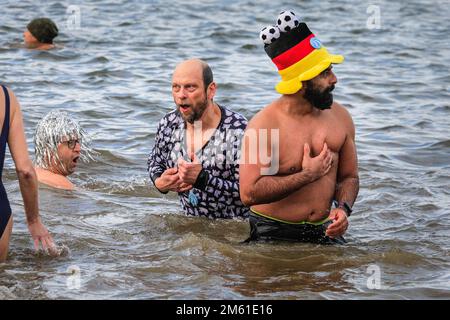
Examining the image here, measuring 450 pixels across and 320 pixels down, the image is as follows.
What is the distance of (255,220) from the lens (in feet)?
23.1

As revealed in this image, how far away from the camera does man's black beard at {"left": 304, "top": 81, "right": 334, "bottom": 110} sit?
258 inches

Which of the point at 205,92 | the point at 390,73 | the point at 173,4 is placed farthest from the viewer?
the point at 173,4

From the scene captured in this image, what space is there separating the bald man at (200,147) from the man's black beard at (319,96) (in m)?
1.11

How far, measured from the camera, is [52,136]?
9234 millimetres

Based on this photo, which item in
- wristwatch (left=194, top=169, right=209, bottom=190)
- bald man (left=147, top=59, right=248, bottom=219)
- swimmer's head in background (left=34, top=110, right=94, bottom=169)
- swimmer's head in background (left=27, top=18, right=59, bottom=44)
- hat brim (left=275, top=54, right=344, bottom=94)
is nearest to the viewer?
hat brim (left=275, top=54, right=344, bottom=94)

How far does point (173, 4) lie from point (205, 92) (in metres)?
15.7

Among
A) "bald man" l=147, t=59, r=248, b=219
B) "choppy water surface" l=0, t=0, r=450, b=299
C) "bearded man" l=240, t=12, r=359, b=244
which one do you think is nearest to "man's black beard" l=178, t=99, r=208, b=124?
"bald man" l=147, t=59, r=248, b=219

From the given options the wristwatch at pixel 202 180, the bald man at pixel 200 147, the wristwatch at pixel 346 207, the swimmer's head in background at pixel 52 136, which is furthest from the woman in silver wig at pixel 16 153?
the swimmer's head in background at pixel 52 136

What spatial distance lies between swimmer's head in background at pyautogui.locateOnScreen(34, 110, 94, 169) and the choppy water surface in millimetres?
302

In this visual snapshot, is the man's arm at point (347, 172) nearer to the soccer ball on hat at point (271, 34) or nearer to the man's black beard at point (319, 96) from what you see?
the man's black beard at point (319, 96)

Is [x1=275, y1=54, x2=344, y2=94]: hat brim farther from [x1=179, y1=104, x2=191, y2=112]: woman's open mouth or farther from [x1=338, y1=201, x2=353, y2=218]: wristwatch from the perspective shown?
[x1=179, y1=104, x2=191, y2=112]: woman's open mouth

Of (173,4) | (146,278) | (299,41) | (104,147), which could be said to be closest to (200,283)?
(146,278)
